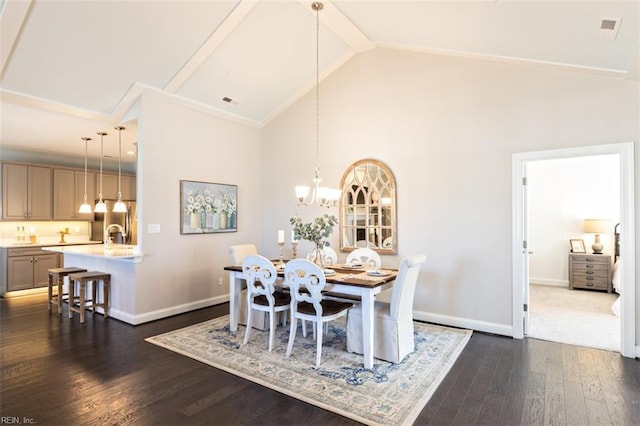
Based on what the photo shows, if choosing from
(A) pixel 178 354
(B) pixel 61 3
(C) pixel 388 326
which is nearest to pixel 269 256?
(A) pixel 178 354

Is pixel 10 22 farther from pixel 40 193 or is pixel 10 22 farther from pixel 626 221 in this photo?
pixel 626 221

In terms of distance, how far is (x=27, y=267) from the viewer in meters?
6.24

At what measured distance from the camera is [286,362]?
10.7 feet

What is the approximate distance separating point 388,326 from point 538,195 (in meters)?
5.75

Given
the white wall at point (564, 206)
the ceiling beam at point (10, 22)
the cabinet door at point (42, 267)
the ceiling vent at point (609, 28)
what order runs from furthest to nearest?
the white wall at point (564, 206) < the cabinet door at point (42, 267) < the ceiling beam at point (10, 22) < the ceiling vent at point (609, 28)

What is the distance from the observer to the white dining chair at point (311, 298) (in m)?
3.19

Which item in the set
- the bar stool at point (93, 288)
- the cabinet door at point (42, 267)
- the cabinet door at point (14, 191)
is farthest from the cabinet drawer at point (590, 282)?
the cabinet door at point (14, 191)

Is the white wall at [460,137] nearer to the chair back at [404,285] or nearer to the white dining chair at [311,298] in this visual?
the chair back at [404,285]

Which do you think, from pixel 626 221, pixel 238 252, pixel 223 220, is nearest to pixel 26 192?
pixel 223 220

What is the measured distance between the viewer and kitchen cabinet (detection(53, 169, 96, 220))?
695 cm

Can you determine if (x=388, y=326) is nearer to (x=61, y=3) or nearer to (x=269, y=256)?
(x=269, y=256)

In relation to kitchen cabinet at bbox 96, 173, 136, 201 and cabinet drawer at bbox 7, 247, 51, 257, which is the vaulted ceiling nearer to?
cabinet drawer at bbox 7, 247, 51, 257

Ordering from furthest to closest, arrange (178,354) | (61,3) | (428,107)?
(428,107), (178,354), (61,3)

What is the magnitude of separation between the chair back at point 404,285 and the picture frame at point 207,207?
327 cm
